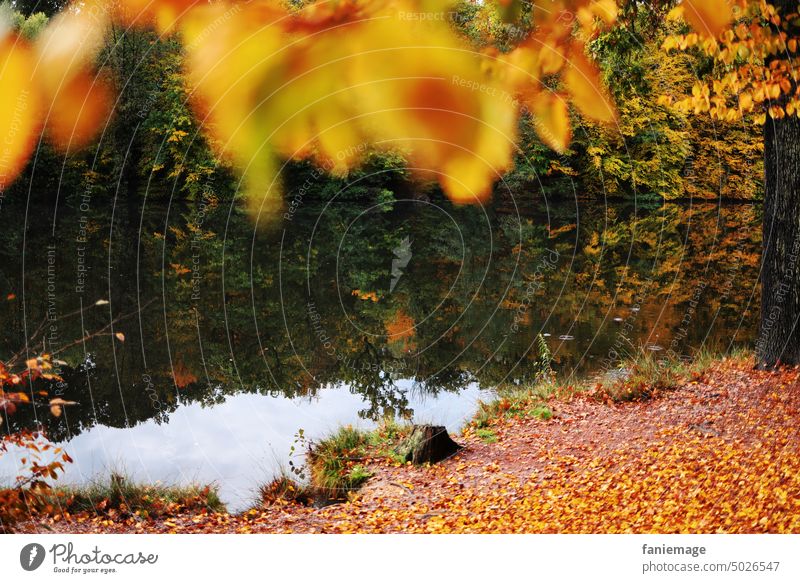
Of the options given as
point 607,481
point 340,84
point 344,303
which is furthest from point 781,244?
point 344,303

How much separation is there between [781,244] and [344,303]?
7.23 meters

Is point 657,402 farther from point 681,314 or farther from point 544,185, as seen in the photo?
point 544,185

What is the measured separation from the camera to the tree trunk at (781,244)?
4953 millimetres

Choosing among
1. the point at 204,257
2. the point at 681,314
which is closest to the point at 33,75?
the point at 681,314

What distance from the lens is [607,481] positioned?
4.02 m

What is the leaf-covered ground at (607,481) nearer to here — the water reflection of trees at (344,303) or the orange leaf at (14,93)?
the water reflection of trees at (344,303)

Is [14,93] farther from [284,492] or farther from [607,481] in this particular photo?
[607,481]

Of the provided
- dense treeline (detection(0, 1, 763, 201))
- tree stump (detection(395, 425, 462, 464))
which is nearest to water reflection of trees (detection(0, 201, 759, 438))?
tree stump (detection(395, 425, 462, 464))
